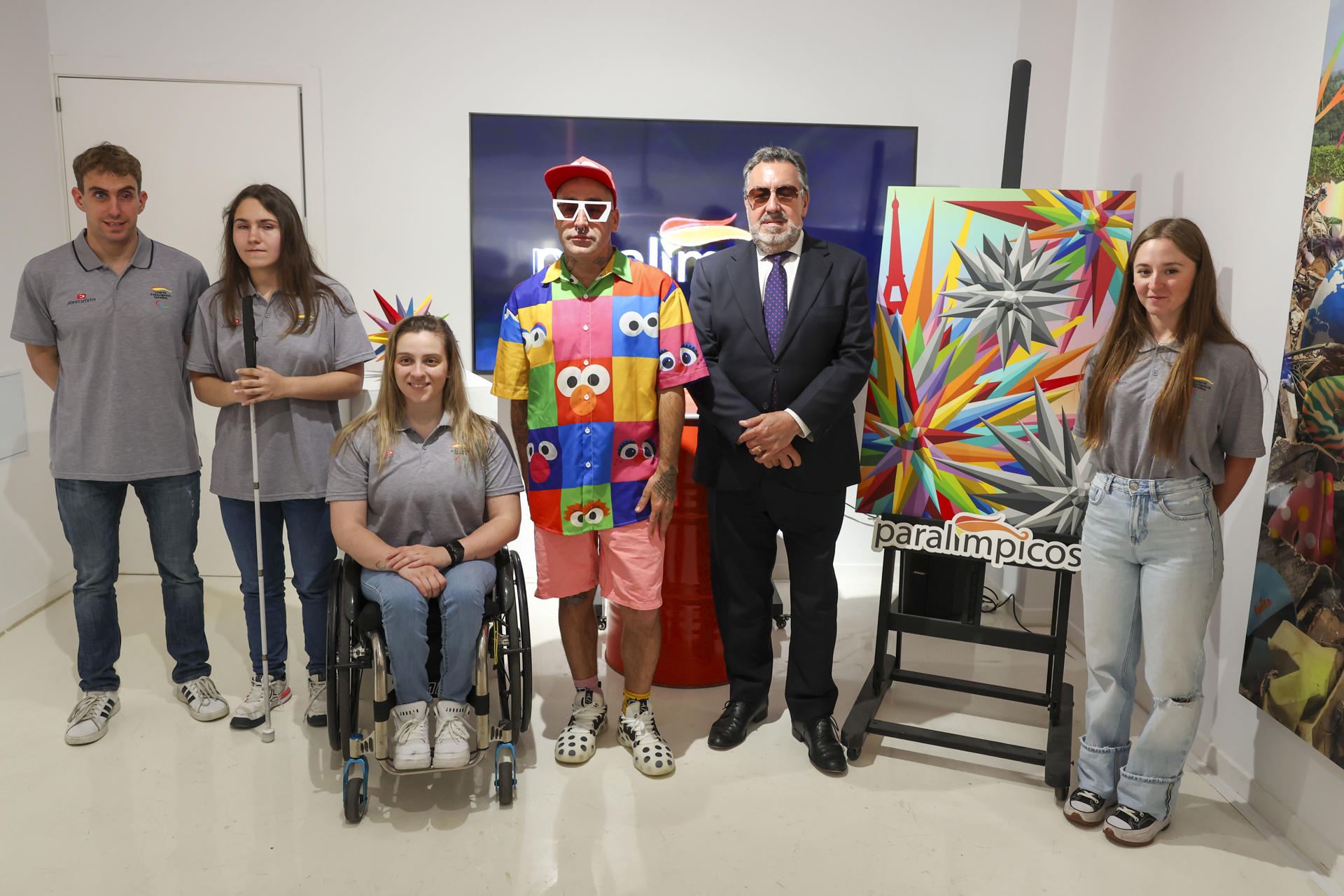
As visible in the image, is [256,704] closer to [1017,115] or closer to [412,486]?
[412,486]

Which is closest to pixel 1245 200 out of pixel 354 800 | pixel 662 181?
pixel 662 181

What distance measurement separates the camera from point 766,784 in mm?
2572

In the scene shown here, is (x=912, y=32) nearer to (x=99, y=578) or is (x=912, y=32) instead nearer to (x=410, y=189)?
(x=410, y=189)

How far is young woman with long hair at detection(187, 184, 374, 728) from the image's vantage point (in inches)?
103

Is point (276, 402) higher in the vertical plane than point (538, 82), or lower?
lower

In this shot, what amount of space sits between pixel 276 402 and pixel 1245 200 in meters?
2.84

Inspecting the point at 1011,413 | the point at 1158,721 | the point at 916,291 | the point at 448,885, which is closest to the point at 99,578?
the point at 448,885

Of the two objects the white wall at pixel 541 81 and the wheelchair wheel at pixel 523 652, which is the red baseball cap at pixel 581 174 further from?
the white wall at pixel 541 81

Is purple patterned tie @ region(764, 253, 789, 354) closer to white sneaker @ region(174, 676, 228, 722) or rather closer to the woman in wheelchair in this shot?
the woman in wheelchair

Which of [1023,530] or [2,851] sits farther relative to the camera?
[1023,530]

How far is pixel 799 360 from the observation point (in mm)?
2576

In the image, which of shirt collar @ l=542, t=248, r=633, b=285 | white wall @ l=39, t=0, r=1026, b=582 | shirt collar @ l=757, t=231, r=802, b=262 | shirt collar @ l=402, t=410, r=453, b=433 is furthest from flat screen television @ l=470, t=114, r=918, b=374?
shirt collar @ l=402, t=410, r=453, b=433

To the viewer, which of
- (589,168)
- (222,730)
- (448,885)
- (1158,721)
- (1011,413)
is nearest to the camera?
(448,885)

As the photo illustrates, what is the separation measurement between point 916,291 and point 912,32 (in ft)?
6.33
